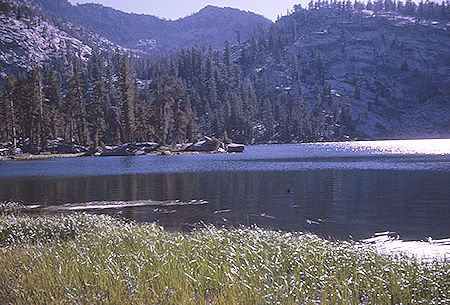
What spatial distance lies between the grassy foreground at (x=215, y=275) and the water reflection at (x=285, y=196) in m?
9.74

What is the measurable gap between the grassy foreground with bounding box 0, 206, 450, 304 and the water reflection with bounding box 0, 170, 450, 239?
31.9 feet

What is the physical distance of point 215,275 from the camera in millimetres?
9180

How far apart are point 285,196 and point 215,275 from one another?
1019 inches

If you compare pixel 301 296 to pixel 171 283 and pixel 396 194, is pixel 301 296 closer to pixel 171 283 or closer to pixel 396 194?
pixel 171 283

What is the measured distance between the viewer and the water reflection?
2322 cm

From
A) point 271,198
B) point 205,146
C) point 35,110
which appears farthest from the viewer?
point 205,146

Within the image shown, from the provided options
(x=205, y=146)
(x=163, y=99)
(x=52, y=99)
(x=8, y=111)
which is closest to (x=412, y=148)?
(x=205, y=146)

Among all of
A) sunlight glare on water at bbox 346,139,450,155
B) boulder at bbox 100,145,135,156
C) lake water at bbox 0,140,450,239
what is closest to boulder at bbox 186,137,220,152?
boulder at bbox 100,145,135,156

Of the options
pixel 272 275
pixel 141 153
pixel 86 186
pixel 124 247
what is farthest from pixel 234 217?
pixel 141 153

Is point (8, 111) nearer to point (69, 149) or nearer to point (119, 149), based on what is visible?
point (69, 149)

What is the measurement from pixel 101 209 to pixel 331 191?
20.9 metres

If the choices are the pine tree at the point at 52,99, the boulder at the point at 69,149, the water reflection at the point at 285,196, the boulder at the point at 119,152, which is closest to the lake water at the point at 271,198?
the water reflection at the point at 285,196

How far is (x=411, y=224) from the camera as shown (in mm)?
22250

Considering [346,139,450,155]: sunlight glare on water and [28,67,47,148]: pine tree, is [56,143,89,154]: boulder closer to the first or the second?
[28,67,47,148]: pine tree
